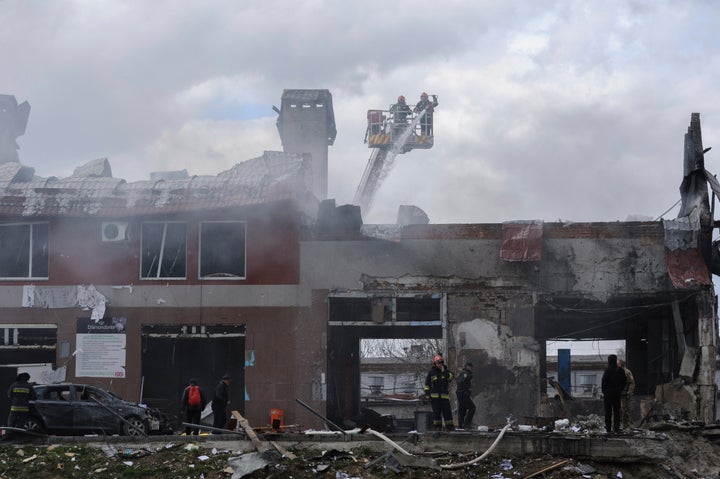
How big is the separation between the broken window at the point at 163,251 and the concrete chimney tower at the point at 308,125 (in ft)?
26.8

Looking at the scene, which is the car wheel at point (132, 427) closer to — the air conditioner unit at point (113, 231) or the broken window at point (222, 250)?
the broken window at point (222, 250)

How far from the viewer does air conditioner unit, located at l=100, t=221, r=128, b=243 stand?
77.3 feet

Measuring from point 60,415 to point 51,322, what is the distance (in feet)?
15.1

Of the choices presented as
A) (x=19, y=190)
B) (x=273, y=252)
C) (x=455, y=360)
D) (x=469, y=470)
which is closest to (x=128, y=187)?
(x=19, y=190)

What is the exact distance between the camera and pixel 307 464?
49.0 feet

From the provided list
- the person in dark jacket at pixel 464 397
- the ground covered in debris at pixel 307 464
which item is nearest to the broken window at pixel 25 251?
the ground covered in debris at pixel 307 464

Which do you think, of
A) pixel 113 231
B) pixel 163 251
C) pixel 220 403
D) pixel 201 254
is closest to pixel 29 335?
pixel 113 231

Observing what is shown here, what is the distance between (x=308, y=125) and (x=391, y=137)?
8003mm

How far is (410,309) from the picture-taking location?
2336 centimetres

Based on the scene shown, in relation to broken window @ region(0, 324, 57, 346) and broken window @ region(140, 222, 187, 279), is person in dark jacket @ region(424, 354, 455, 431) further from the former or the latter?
broken window @ region(0, 324, 57, 346)

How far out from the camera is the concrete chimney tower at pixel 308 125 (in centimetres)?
3122

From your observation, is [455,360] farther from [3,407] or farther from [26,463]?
[3,407]

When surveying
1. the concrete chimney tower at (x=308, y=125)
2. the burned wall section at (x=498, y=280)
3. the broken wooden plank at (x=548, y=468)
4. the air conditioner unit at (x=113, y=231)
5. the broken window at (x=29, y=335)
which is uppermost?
the concrete chimney tower at (x=308, y=125)

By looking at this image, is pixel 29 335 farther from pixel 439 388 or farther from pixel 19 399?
pixel 439 388
